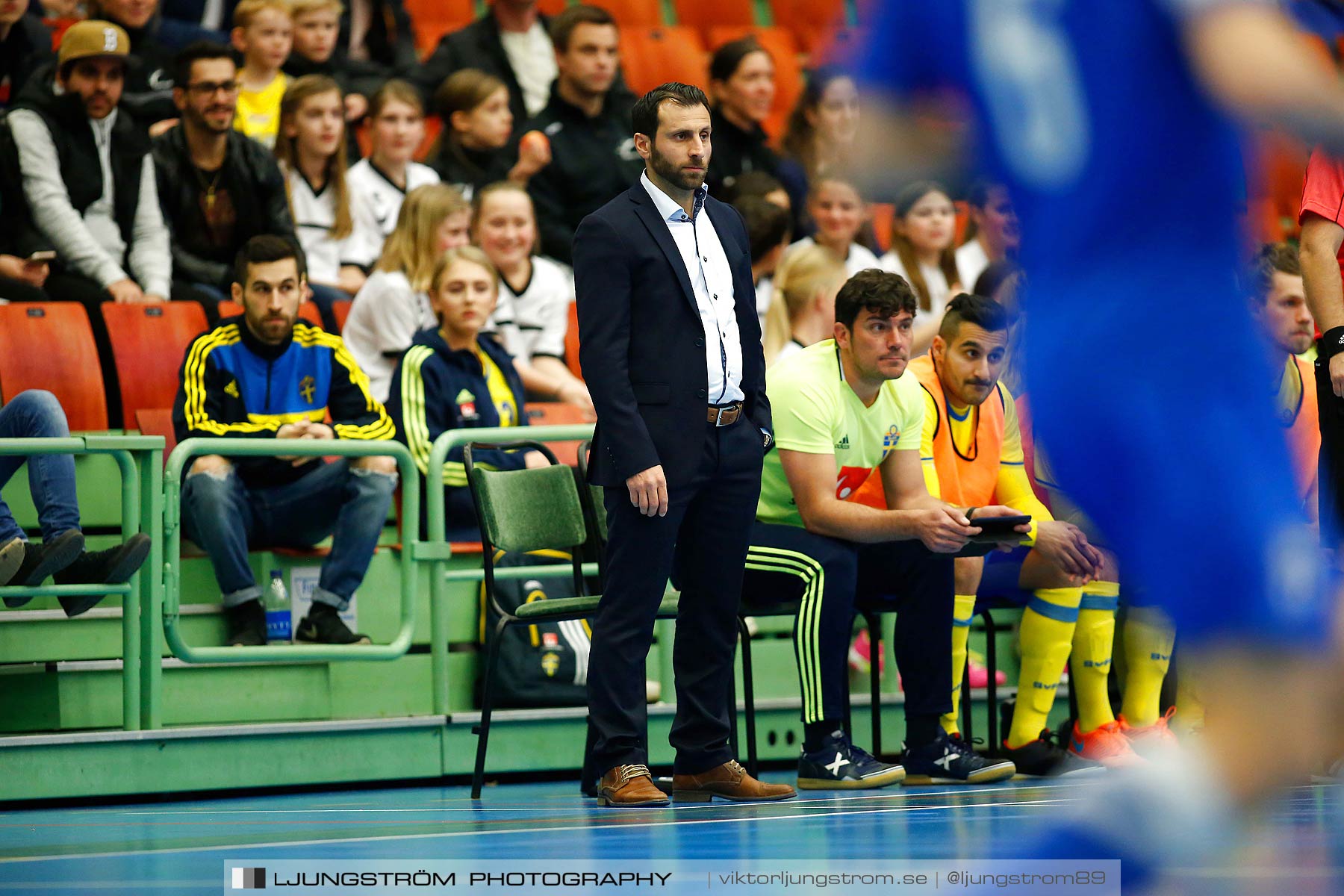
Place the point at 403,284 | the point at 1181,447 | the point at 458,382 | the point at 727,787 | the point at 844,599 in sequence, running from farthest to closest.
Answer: the point at 403,284 < the point at 458,382 < the point at 844,599 < the point at 727,787 < the point at 1181,447

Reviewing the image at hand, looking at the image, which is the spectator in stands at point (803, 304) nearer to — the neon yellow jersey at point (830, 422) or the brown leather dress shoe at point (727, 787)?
the neon yellow jersey at point (830, 422)

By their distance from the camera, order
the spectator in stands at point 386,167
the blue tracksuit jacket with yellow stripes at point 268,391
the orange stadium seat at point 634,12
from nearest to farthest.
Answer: the blue tracksuit jacket with yellow stripes at point 268,391 < the spectator in stands at point 386,167 < the orange stadium seat at point 634,12

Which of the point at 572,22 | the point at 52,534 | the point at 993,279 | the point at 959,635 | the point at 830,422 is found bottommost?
the point at 959,635

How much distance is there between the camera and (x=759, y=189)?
9.19 metres

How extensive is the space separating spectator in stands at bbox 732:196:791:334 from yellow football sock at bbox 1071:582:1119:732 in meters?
2.72

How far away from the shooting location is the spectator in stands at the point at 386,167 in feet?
28.1

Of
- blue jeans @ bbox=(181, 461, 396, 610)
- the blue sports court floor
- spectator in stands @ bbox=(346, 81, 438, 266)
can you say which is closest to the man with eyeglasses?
spectator in stands @ bbox=(346, 81, 438, 266)

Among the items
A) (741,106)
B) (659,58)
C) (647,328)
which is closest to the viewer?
(647,328)

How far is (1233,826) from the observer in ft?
7.56

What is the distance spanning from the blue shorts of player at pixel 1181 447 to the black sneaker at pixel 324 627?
438 centimetres

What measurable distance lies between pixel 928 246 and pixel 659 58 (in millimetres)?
2658

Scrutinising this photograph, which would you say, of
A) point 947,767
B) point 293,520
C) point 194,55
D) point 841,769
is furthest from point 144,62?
point 947,767

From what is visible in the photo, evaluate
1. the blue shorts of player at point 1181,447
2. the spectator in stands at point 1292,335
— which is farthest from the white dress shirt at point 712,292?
the blue shorts of player at point 1181,447

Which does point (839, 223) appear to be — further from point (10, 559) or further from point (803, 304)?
point (10, 559)
